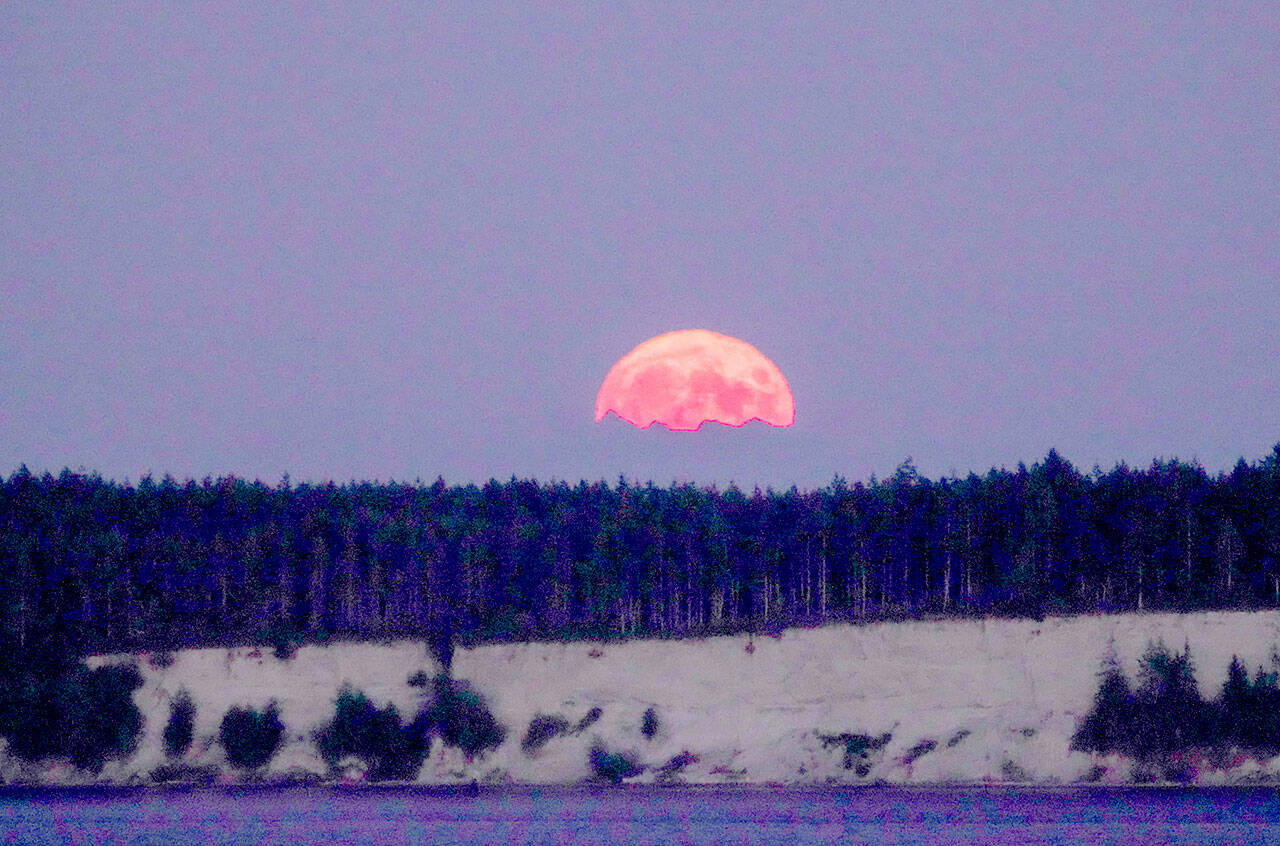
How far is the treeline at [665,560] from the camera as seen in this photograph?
74.6 feet

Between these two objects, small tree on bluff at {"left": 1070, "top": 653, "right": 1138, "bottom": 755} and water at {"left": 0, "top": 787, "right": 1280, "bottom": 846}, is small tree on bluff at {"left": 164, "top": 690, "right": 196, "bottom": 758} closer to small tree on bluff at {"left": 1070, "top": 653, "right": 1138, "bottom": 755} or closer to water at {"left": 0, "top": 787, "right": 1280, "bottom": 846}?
water at {"left": 0, "top": 787, "right": 1280, "bottom": 846}

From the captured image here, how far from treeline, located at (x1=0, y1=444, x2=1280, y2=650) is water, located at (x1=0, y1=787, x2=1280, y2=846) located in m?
3.45

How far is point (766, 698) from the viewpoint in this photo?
21922 mm

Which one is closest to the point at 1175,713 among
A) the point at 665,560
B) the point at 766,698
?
the point at 766,698

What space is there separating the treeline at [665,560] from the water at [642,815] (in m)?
3.45

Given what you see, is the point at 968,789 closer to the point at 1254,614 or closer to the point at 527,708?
the point at 1254,614

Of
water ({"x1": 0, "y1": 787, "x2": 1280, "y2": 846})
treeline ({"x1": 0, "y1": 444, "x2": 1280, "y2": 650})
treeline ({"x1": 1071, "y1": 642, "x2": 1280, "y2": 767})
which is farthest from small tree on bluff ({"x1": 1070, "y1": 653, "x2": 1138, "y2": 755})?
treeline ({"x1": 0, "y1": 444, "x2": 1280, "y2": 650})

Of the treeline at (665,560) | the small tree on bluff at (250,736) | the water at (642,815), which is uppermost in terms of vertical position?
the treeline at (665,560)

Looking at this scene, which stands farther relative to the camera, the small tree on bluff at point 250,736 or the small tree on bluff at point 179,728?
the small tree on bluff at point 179,728

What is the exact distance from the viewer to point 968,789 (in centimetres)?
2020

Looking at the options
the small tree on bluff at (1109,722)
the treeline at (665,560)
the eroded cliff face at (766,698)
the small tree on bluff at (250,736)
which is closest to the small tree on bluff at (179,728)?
the eroded cliff face at (766,698)

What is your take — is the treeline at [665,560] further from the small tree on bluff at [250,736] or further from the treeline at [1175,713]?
the small tree on bluff at [250,736]

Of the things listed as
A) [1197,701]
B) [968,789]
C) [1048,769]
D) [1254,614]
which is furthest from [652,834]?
[1254,614]

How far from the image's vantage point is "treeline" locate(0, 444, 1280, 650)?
22734 millimetres
